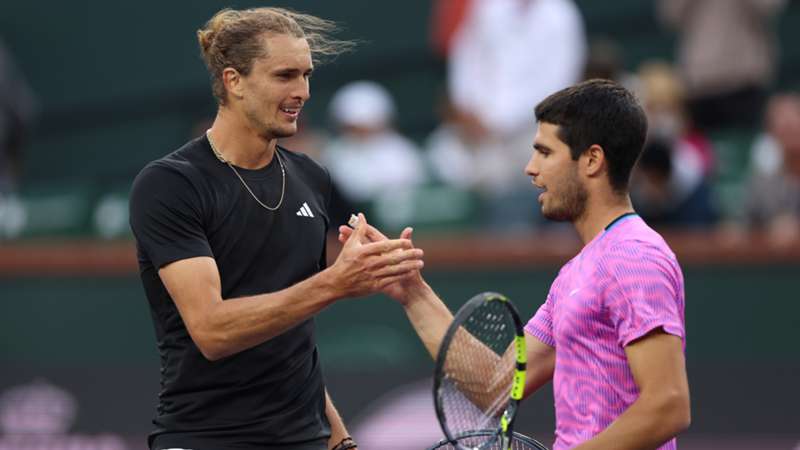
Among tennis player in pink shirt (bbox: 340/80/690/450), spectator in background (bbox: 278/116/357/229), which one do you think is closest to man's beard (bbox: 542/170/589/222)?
tennis player in pink shirt (bbox: 340/80/690/450)

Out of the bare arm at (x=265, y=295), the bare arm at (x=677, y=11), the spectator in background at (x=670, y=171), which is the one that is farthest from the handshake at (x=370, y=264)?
the bare arm at (x=677, y=11)

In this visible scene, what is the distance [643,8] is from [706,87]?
2129mm

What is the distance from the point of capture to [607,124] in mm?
4246

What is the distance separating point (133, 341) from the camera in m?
9.74

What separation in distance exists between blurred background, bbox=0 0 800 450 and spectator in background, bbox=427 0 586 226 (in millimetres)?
15

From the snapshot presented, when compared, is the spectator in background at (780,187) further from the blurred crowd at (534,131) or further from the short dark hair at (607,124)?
the short dark hair at (607,124)

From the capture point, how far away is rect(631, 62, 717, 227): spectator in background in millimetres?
9141

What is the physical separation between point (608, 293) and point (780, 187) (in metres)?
5.36

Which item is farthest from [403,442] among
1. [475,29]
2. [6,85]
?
[6,85]

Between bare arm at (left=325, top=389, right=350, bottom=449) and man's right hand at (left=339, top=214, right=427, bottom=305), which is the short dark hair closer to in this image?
man's right hand at (left=339, top=214, right=427, bottom=305)

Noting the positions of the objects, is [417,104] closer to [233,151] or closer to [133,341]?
[133,341]

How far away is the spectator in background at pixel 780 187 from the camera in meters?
9.10

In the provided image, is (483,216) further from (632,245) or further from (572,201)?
(632,245)

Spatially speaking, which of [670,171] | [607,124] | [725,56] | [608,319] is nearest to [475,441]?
[608,319]
